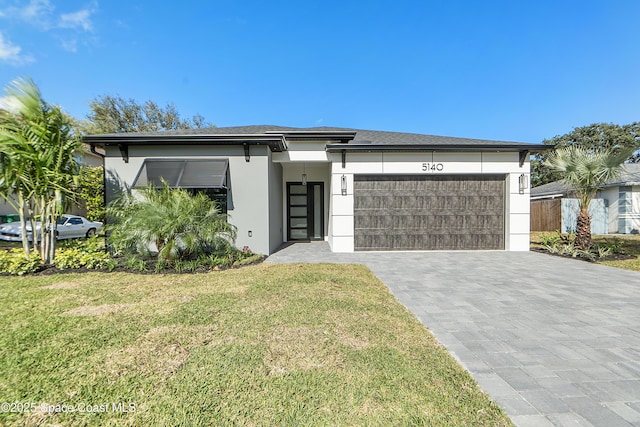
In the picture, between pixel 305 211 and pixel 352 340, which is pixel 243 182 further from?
pixel 352 340

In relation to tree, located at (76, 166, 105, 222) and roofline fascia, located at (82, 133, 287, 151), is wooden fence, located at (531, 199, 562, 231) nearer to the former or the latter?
roofline fascia, located at (82, 133, 287, 151)

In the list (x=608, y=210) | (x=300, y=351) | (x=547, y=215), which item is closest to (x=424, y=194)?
(x=300, y=351)

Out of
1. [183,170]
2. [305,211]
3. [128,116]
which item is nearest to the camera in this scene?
[183,170]

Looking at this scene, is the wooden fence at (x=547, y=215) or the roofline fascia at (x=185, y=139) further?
the wooden fence at (x=547, y=215)

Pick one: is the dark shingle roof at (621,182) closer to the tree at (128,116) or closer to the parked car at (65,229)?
the parked car at (65,229)

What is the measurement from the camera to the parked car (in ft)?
37.1

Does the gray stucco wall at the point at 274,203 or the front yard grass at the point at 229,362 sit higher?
the gray stucco wall at the point at 274,203

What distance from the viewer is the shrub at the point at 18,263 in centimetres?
614

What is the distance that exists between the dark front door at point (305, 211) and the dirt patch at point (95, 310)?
8192mm

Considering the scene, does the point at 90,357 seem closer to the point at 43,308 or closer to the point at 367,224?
the point at 43,308

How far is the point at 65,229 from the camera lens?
12.6m

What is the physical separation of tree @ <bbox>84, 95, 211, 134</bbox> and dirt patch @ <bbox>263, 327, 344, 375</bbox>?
30829 mm

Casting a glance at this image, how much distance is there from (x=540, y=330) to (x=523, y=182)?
7.85 meters

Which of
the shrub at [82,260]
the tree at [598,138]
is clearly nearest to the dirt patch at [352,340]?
the shrub at [82,260]
